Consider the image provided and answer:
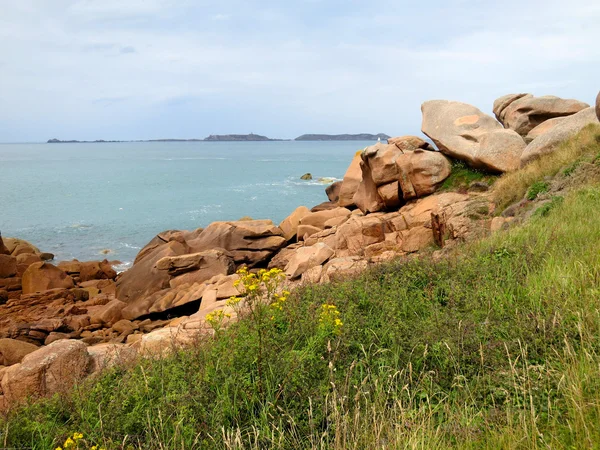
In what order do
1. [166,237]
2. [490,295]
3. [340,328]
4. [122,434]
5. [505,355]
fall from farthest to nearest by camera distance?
[166,237], [490,295], [340,328], [505,355], [122,434]

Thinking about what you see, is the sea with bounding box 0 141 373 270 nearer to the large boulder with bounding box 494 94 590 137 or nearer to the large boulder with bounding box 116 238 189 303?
the large boulder with bounding box 116 238 189 303

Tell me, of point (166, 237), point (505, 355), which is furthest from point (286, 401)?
point (166, 237)

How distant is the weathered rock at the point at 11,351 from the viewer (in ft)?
39.0

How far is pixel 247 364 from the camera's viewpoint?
193 inches

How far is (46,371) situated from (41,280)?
16.2 meters

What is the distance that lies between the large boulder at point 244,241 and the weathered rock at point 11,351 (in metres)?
9.91

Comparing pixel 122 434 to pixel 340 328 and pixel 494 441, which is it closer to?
pixel 340 328

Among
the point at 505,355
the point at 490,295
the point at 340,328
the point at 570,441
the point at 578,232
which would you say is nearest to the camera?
the point at 570,441

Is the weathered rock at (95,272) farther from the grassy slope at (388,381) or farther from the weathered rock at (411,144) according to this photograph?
the grassy slope at (388,381)

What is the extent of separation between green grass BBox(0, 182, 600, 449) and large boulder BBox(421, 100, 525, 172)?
392 inches

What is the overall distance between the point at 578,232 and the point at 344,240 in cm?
969

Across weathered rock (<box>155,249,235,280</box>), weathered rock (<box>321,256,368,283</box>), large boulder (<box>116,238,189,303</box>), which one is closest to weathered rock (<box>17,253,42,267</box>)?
large boulder (<box>116,238,189,303</box>)

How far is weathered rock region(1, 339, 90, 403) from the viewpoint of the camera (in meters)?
7.18

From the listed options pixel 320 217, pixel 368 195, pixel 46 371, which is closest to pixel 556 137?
pixel 368 195
